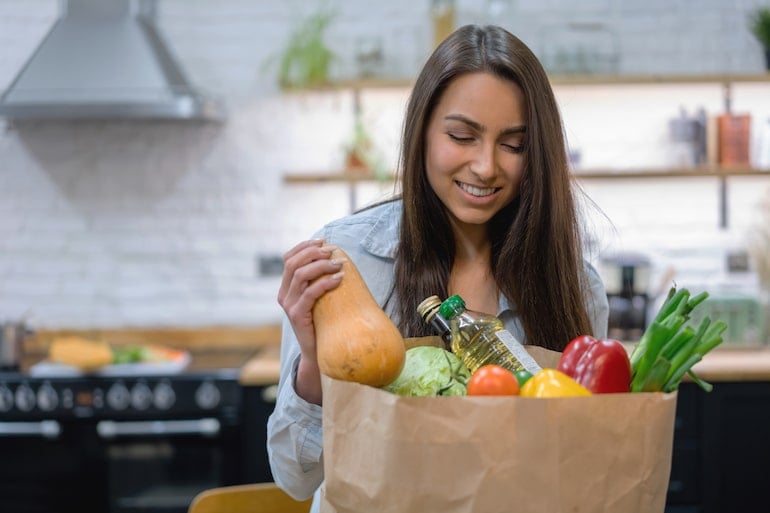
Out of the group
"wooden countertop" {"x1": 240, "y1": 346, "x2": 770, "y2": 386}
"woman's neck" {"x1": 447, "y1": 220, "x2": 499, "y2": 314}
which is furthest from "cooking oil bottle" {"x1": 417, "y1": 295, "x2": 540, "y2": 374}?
"wooden countertop" {"x1": 240, "y1": 346, "x2": 770, "y2": 386}

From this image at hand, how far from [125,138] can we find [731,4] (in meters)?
2.49

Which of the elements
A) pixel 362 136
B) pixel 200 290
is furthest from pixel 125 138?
pixel 362 136

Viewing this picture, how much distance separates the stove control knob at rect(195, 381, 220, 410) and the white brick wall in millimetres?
783

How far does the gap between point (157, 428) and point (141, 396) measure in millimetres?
122

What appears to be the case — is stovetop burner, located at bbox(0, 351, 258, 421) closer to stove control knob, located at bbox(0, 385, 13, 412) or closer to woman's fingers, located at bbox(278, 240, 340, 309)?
stove control knob, located at bbox(0, 385, 13, 412)

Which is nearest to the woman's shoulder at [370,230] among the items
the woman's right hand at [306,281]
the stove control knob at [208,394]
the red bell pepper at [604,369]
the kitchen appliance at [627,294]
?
the woman's right hand at [306,281]

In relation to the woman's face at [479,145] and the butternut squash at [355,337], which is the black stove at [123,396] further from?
the butternut squash at [355,337]

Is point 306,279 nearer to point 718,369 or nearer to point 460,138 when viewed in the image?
point 460,138

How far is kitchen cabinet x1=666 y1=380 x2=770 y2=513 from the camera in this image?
3365mm

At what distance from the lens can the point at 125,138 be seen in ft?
13.6

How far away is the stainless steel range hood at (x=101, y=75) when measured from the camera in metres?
3.70

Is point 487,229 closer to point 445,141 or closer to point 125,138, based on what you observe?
point 445,141

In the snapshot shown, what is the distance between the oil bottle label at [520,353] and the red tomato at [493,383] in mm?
115

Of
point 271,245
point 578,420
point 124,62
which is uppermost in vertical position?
point 124,62
